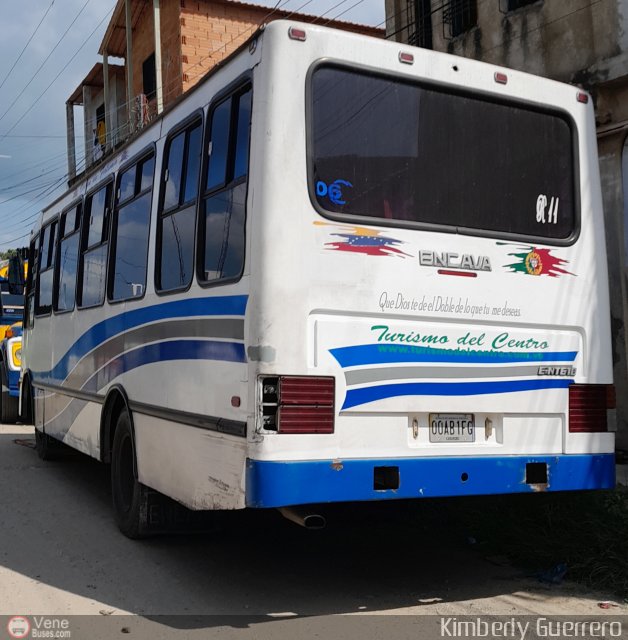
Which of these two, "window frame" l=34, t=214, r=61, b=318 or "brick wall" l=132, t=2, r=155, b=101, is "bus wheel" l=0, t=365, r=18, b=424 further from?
"brick wall" l=132, t=2, r=155, b=101

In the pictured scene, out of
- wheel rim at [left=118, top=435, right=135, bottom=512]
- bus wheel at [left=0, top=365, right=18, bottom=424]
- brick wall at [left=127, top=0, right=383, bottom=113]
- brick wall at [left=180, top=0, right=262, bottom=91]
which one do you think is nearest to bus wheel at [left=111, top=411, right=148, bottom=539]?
wheel rim at [left=118, top=435, right=135, bottom=512]

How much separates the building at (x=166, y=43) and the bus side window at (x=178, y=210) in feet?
42.5

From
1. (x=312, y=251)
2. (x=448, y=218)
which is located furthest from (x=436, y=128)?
(x=312, y=251)

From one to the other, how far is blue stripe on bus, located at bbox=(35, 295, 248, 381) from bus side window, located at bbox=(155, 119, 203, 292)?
0.54 ft

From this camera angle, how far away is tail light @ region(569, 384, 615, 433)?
212 inches

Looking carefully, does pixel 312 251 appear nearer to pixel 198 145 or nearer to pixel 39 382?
pixel 198 145

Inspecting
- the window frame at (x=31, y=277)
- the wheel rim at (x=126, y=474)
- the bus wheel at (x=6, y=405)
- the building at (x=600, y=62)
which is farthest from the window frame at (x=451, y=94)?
the bus wheel at (x=6, y=405)

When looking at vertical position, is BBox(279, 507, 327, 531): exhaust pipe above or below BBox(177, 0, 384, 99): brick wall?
below

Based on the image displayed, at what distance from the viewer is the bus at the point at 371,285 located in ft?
15.2

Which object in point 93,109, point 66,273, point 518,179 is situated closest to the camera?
point 518,179

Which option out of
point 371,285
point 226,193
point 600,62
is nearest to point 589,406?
point 371,285

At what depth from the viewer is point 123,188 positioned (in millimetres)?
7277

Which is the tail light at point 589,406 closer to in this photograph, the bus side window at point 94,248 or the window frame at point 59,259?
the bus side window at point 94,248

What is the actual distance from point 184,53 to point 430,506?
1644 centimetres
